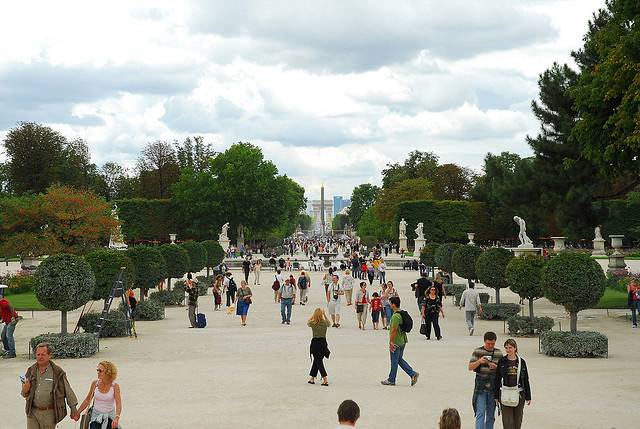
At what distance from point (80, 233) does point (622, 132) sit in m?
28.0

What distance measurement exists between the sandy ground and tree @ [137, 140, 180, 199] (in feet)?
255

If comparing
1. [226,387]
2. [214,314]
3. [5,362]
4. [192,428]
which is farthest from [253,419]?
[214,314]

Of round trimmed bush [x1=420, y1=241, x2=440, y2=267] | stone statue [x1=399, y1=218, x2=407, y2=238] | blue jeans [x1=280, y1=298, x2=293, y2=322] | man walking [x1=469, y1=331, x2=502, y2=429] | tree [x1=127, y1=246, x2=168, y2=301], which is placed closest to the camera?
man walking [x1=469, y1=331, x2=502, y2=429]

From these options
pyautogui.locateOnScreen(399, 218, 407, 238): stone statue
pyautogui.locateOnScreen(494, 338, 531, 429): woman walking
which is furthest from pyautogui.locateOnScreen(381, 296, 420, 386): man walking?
pyautogui.locateOnScreen(399, 218, 407, 238): stone statue

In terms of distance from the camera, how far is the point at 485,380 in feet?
30.0

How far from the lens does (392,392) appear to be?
12727 millimetres

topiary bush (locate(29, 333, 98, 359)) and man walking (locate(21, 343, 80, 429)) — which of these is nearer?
man walking (locate(21, 343, 80, 429))

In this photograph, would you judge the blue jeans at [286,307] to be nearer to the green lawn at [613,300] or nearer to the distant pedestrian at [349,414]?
the green lawn at [613,300]

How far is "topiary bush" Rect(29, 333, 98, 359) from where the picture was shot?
1658 cm

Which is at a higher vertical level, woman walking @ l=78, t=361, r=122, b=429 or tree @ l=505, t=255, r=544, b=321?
tree @ l=505, t=255, r=544, b=321

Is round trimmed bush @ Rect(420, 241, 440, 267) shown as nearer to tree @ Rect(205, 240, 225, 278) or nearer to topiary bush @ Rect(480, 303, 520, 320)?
tree @ Rect(205, 240, 225, 278)

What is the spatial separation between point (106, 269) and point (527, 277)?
11123 mm

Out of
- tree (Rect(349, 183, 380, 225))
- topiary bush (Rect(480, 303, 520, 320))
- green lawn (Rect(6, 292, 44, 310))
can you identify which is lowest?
green lawn (Rect(6, 292, 44, 310))

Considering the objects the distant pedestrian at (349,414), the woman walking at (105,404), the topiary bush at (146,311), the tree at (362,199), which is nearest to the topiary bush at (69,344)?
the topiary bush at (146,311)
